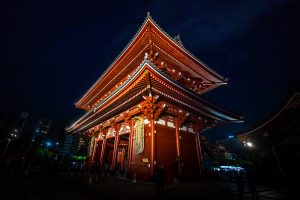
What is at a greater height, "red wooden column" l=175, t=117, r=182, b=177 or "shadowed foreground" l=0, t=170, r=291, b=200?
"red wooden column" l=175, t=117, r=182, b=177

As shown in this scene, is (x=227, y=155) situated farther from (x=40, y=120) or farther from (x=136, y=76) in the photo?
(x=40, y=120)

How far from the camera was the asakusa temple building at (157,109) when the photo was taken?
9.77 meters

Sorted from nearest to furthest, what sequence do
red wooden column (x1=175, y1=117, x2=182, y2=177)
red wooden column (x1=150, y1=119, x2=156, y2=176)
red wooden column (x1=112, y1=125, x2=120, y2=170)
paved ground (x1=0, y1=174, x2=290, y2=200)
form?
paved ground (x1=0, y1=174, x2=290, y2=200), red wooden column (x1=150, y1=119, x2=156, y2=176), red wooden column (x1=175, y1=117, x2=182, y2=177), red wooden column (x1=112, y1=125, x2=120, y2=170)

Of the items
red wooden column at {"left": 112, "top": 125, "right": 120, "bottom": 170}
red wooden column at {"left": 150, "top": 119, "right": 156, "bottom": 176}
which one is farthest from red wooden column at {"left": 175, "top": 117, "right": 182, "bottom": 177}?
red wooden column at {"left": 112, "top": 125, "right": 120, "bottom": 170}

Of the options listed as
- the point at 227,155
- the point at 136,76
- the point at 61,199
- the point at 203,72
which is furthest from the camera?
the point at 227,155

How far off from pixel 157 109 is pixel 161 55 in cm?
538

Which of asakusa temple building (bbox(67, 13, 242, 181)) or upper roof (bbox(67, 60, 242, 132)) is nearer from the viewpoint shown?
upper roof (bbox(67, 60, 242, 132))

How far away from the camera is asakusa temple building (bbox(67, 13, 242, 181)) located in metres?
9.77

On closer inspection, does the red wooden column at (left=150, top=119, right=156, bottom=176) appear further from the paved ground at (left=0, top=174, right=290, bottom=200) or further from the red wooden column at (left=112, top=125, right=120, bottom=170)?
the red wooden column at (left=112, top=125, right=120, bottom=170)

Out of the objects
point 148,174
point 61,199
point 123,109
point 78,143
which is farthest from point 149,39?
point 78,143

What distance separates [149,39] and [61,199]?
11374 millimetres

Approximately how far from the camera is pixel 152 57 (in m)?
13.0

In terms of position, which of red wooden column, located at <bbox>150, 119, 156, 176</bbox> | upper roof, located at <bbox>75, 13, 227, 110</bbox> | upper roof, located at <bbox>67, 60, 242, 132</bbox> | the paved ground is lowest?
the paved ground

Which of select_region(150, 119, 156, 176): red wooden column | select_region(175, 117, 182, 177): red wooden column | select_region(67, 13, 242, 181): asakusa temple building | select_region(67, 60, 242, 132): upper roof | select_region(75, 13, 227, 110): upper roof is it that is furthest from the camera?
select_region(75, 13, 227, 110): upper roof
